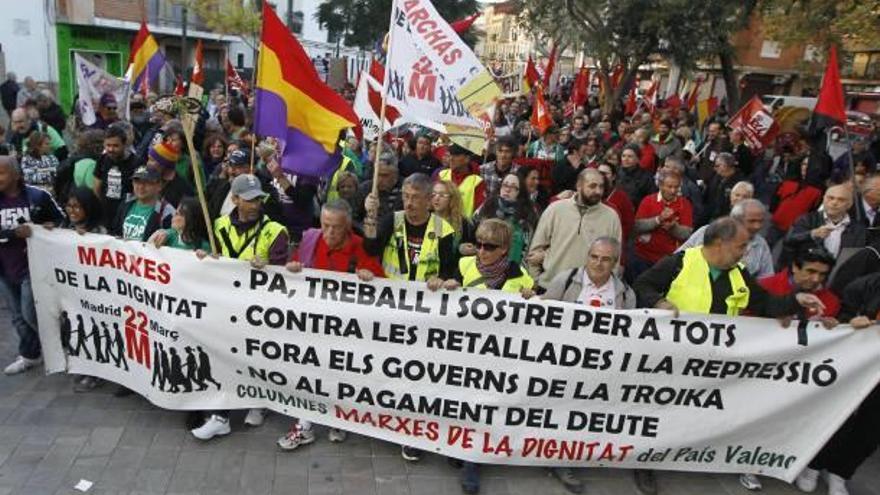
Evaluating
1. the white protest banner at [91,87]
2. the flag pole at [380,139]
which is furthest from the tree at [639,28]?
the flag pole at [380,139]

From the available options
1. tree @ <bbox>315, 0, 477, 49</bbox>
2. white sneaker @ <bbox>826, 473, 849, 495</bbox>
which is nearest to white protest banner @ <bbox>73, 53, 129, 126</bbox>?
white sneaker @ <bbox>826, 473, 849, 495</bbox>

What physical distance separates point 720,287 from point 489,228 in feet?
4.54

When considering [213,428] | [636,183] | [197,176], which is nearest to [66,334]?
[213,428]

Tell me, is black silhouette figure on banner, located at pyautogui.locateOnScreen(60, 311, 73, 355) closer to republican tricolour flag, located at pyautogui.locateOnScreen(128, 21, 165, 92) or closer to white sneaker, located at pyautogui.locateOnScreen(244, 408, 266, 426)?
white sneaker, located at pyautogui.locateOnScreen(244, 408, 266, 426)

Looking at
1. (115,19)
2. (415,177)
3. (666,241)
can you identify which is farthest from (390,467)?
→ (115,19)

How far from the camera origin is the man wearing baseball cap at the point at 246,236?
4.14 meters

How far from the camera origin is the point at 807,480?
4.14m

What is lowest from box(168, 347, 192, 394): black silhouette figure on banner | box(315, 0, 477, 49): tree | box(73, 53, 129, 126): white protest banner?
box(168, 347, 192, 394): black silhouette figure on banner

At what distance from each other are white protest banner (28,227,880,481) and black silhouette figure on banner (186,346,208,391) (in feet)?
0.04

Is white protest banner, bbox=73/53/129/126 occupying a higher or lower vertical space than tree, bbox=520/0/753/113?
lower

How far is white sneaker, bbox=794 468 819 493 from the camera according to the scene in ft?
13.6

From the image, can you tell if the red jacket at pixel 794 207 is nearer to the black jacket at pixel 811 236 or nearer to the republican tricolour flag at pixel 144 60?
the black jacket at pixel 811 236

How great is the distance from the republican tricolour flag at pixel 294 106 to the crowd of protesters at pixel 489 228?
256 millimetres

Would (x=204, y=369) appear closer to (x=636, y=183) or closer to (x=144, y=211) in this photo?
(x=144, y=211)
